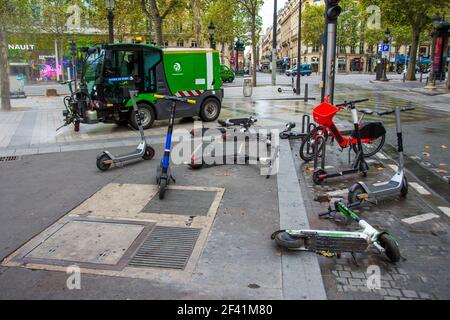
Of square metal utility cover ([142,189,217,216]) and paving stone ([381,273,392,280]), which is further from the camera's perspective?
square metal utility cover ([142,189,217,216])

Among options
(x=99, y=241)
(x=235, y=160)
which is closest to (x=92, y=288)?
(x=99, y=241)

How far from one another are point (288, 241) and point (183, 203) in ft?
6.55

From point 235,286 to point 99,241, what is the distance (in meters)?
1.78

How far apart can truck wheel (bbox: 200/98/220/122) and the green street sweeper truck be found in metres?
0.20

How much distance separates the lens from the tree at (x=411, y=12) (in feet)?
85.2

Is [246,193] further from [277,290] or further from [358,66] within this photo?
[358,66]

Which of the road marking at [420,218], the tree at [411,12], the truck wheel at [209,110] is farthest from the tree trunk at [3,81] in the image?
the tree at [411,12]

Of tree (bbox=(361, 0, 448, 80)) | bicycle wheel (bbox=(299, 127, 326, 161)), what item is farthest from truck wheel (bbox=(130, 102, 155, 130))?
tree (bbox=(361, 0, 448, 80))

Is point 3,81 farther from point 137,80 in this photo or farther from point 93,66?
point 137,80

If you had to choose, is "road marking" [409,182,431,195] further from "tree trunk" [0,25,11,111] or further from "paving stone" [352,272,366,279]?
"tree trunk" [0,25,11,111]

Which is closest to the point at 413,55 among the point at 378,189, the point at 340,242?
the point at 378,189

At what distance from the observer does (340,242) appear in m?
3.97

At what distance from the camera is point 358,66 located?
271 feet

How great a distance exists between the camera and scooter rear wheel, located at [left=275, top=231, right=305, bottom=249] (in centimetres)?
416
